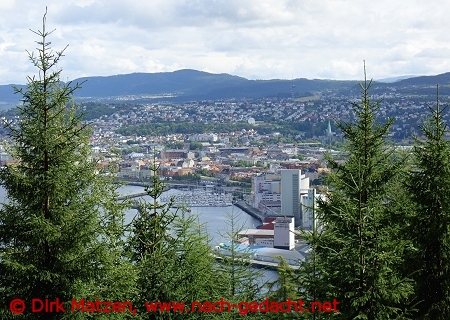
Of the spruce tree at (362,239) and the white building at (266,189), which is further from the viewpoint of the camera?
the white building at (266,189)

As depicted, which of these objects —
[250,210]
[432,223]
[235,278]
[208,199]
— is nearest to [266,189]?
[250,210]

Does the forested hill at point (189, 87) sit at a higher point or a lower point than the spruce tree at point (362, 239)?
higher

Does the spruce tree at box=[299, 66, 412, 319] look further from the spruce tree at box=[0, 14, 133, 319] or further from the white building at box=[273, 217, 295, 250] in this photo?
the white building at box=[273, 217, 295, 250]

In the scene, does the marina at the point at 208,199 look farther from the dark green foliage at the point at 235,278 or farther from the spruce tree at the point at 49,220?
the spruce tree at the point at 49,220

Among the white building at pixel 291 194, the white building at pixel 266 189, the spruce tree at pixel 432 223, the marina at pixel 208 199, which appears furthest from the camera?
the white building at pixel 266 189

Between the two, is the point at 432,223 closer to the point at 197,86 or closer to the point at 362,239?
the point at 362,239

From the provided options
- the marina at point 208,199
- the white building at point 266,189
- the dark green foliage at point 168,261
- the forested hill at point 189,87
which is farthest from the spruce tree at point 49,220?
the forested hill at point 189,87

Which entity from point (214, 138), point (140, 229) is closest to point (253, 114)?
point (214, 138)
